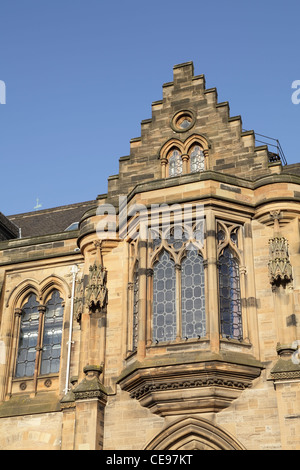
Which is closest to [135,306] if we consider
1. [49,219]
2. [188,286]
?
[188,286]

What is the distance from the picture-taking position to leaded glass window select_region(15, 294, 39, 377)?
21.2 meters

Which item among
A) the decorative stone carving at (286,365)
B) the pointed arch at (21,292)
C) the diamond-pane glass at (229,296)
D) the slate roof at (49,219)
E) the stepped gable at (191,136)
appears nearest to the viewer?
the decorative stone carving at (286,365)

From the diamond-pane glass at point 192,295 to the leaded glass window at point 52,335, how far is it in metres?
4.63

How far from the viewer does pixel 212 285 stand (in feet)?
58.7

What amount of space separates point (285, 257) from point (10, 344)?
834 centimetres

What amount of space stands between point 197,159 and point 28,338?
22.9 feet

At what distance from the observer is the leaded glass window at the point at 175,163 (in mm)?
21125

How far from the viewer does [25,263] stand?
22438 mm

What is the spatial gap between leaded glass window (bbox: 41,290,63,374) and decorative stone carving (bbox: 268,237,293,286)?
659 cm

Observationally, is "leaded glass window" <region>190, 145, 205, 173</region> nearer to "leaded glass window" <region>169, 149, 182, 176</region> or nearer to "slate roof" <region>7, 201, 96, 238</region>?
"leaded glass window" <region>169, 149, 182, 176</region>

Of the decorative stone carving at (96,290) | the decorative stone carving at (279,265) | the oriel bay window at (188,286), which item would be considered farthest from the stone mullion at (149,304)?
the decorative stone carving at (279,265)

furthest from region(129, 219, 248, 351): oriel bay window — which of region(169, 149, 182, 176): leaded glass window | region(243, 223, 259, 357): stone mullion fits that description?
region(169, 149, 182, 176): leaded glass window

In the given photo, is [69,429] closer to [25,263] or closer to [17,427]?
[17,427]

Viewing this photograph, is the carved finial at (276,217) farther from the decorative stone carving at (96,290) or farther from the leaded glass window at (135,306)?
the decorative stone carving at (96,290)
